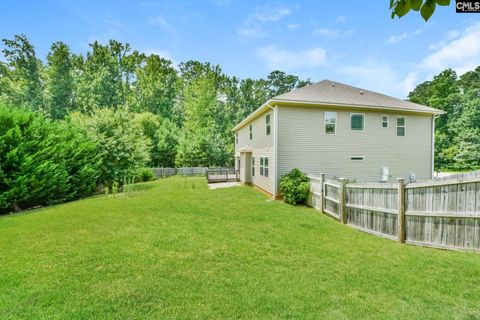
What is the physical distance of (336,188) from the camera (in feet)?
25.0

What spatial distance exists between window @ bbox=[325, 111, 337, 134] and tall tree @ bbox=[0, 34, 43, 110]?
4245 centimetres

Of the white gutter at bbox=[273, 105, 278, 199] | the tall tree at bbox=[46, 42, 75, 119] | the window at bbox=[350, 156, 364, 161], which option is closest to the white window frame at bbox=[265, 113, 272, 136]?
the white gutter at bbox=[273, 105, 278, 199]

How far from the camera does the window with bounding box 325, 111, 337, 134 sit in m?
11.6

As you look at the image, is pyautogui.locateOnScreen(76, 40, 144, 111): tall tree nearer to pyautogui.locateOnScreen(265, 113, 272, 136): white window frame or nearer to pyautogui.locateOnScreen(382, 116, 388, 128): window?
pyautogui.locateOnScreen(265, 113, 272, 136): white window frame

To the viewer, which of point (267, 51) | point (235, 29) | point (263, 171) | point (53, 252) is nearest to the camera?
point (53, 252)

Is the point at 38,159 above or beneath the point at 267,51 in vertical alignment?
beneath

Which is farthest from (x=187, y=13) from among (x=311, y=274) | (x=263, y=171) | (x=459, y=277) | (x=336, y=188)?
(x=459, y=277)

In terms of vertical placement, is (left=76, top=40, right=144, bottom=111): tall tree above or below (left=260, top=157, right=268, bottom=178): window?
above

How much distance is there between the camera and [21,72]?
3569 cm

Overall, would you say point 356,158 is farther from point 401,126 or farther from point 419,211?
point 419,211

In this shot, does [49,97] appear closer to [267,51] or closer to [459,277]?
[267,51]

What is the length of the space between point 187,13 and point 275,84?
3704 centimetres

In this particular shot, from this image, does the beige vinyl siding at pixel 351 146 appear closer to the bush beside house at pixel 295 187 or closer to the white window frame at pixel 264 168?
the bush beside house at pixel 295 187

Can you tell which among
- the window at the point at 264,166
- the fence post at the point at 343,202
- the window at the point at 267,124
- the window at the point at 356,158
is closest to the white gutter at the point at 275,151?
the window at the point at 267,124
